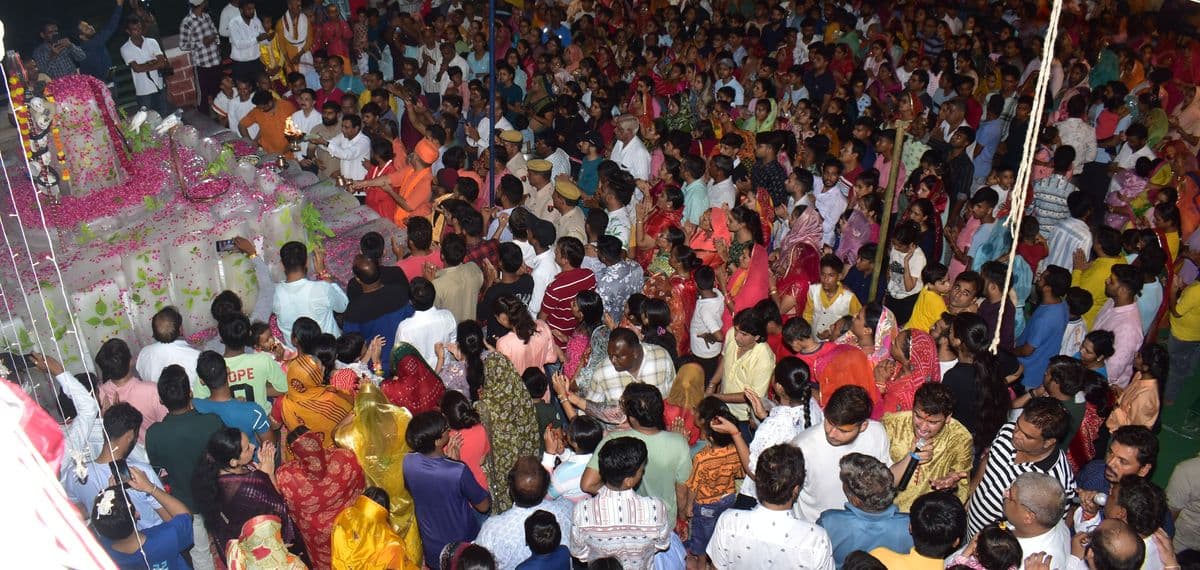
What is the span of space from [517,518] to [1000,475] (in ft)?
6.86

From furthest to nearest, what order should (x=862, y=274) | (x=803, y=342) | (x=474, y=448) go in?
(x=862, y=274) < (x=803, y=342) < (x=474, y=448)

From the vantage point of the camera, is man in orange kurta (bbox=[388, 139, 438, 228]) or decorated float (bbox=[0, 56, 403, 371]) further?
man in orange kurta (bbox=[388, 139, 438, 228])

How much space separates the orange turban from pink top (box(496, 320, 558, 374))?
2.33 metres

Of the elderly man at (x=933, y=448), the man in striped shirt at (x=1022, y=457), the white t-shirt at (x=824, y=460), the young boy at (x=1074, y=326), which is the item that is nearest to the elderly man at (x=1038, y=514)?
the man in striped shirt at (x=1022, y=457)

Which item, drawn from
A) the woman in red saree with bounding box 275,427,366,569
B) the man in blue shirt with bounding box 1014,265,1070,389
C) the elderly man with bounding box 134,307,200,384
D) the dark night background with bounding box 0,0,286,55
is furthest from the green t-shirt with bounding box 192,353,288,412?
the dark night background with bounding box 0,0,286,55

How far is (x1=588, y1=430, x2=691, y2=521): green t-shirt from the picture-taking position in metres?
4.17

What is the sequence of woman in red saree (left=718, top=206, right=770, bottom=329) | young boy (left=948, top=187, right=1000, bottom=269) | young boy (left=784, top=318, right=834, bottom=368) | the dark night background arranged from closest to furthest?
young boy (left=784, top=318, right=834, bottom=368), woman in red saree (left=718, top=206, right=770, bottom=329), young boy (left=948, top=187, right=1000, bottom=269), the dark night background

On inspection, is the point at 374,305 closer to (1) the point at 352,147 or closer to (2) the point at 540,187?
(2) the point at 540,187

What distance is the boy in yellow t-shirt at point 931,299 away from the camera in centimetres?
542

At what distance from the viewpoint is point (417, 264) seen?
6117 mm

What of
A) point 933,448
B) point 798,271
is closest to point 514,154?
point 798,271

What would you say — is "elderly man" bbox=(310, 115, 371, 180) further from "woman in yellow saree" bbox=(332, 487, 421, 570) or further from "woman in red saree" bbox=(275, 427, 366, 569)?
"woman in yellow saree" bbox=(332, 487, 421, 570)

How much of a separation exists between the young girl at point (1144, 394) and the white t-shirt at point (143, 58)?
8.29m

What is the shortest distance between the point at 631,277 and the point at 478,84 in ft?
12.8
